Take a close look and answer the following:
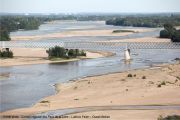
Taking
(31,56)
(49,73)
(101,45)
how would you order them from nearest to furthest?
(49,73) < (31,56) < (101,45)

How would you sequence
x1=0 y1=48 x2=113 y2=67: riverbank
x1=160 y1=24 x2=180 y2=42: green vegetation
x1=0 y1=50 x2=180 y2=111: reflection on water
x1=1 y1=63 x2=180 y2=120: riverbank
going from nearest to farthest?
x1=1 y1=63 x2=180 y2=120: riverbank, x1=0 y1=50 x2=180 y2=111: reflection on water, x1=0 y1=48 x2=113 y2=67: riverbank, x1=160 y1=24 x2=180 y2=42: green vegetation

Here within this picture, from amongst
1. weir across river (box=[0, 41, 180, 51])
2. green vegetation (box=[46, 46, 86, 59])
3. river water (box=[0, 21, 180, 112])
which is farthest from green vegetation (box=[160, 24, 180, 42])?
green vegetation (box=[46, 46, 86, 59])

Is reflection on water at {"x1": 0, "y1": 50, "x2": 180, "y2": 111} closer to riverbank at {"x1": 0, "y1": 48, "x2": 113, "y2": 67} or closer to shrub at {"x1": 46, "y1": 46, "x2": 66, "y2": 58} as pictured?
riverbank at {"x1": 0, "y1": 48, "x2": 113, "y2": 67}

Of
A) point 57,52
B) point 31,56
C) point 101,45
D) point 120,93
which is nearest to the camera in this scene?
point 120,93

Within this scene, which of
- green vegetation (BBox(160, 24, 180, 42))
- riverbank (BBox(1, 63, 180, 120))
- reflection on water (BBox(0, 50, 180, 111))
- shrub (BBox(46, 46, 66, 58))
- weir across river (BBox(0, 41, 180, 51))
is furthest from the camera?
green vegetation (BBox(160, 24, 180, 42))

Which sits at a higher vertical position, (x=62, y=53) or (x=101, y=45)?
(x=62, y=53)

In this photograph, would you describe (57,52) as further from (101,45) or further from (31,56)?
(101,45)

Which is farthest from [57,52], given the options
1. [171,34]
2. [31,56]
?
[171,34]

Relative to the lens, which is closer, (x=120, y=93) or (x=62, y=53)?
(x=120, y=93)
